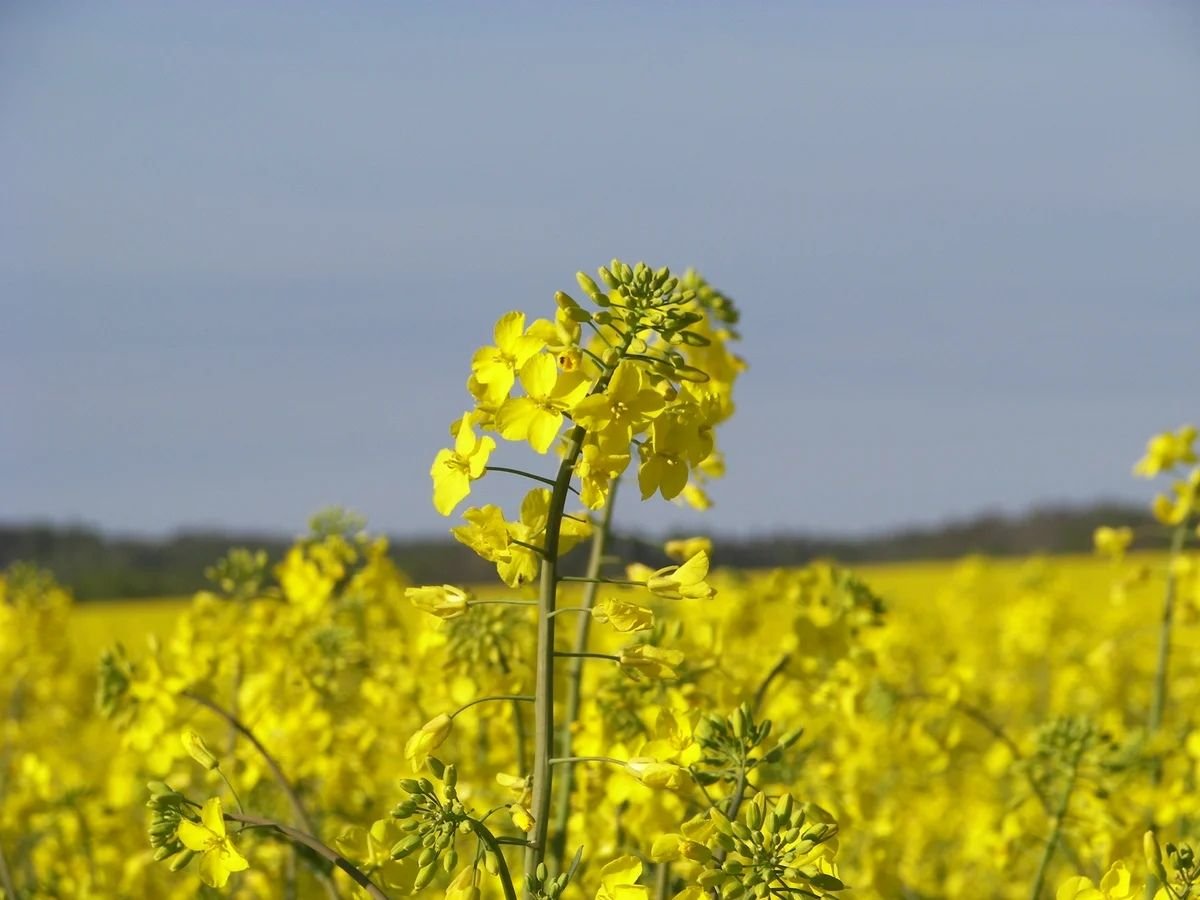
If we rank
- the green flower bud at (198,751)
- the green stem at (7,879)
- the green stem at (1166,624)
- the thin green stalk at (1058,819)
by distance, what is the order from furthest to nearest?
the green stem at (1166,624) → the thin green stalk at (1058,819) → the green stem at (7,879) → the green flower bud at (198,751)

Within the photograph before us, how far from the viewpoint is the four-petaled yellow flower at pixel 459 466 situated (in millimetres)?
2213

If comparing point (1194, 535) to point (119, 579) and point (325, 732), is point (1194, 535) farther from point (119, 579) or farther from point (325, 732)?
point (119, 579)

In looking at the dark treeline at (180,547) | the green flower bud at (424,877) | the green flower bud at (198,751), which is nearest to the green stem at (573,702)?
the green flower bud at (198,751)

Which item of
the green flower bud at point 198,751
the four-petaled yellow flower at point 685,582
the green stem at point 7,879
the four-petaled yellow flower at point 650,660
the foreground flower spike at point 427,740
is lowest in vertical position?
the green stem at point 7,879

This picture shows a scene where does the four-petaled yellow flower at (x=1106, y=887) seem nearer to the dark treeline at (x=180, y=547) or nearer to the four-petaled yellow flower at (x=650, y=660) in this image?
the four-petaled yellow flower at (x=650, y=660)

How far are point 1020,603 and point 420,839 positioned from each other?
34.6 ft

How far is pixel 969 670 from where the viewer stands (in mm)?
4562

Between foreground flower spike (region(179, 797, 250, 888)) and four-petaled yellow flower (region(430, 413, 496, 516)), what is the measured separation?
22.4 inches

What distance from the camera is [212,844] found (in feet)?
7.50

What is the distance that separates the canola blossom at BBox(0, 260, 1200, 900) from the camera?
7.14ft

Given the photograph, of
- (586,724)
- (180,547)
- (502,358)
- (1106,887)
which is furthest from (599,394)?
(180,547)

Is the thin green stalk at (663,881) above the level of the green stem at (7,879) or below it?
above

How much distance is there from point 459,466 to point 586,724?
1212 mm

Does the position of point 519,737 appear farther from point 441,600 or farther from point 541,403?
point 541,403
